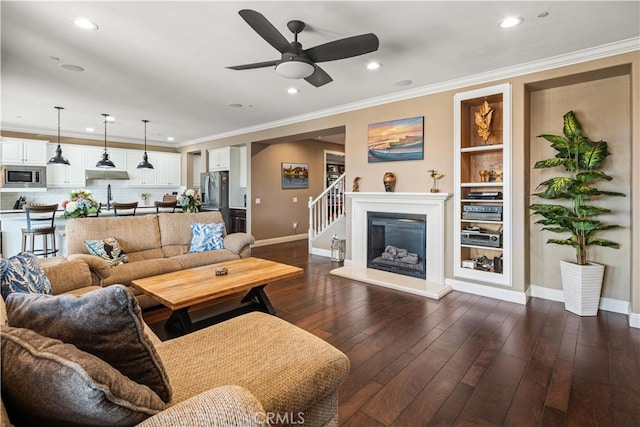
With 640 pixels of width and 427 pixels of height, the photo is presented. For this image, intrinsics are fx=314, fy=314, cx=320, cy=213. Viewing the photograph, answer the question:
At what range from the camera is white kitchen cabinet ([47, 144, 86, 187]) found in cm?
690

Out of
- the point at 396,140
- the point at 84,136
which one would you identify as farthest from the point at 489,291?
the point at 84,136

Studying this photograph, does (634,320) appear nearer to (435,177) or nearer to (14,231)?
(435,177)

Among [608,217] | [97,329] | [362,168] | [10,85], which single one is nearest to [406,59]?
[362,168]

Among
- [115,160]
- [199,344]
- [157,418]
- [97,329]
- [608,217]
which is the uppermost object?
[115,160]

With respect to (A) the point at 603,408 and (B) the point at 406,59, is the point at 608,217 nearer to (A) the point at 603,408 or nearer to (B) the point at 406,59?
(A) the point at 603,408

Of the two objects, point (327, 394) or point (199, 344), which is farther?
point (199, 344)

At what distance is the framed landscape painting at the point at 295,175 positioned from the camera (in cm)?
773

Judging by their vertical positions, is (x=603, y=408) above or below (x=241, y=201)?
below

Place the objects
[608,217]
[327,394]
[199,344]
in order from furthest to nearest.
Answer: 1. [608,217]
2. [199,344]
3. [327,394]

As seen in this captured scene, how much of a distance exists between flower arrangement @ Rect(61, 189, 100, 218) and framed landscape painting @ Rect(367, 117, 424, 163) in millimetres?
3800

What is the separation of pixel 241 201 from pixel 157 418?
705 centimetres

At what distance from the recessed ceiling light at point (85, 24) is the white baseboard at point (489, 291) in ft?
15.0

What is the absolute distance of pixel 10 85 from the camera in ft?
13.4

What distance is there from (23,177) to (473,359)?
8491 millimetres
